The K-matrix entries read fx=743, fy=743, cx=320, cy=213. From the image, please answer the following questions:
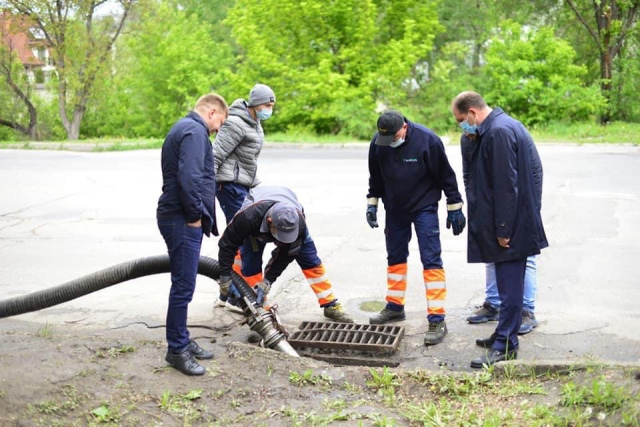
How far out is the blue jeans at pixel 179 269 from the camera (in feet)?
16.2

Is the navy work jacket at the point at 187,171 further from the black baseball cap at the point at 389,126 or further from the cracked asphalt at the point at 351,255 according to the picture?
the cracked asphalt at the point at 351,255

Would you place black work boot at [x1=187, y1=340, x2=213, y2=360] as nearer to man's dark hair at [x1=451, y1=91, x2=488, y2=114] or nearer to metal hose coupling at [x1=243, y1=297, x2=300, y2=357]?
metal hose coupling at [x1=243, y1=297, x2=300, y2=357]

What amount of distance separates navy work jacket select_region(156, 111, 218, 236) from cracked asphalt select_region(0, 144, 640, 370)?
160 centimetres

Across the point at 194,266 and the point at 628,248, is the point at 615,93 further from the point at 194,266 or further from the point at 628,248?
the point at 194,266

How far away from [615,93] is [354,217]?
15736 mm

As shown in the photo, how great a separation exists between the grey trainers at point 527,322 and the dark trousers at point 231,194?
101 inches

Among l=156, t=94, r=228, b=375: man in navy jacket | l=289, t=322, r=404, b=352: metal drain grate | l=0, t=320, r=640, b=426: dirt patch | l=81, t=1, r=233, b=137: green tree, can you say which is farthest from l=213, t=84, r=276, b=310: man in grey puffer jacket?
l=81, t=1, r=233, b=137: green tree

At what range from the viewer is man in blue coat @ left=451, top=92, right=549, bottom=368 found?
16.5ft

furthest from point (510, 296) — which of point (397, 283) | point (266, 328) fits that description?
point (266, 328)

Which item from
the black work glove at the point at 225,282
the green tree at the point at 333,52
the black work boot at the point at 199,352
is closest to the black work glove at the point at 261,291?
the black work glove at the point at 225,282

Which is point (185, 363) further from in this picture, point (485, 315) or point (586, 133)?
point (586, 133)

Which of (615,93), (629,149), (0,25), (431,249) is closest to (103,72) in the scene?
(0,25)

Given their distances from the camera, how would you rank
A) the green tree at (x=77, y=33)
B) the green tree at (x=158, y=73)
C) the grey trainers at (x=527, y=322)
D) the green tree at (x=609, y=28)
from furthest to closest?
the green tree at (x=77, y=33) → the green tree at (x=158, y=73) → the green tree at (x=609, y=28) → the grey trainers at (x=527, y=322)

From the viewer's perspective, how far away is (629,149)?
664 inches
